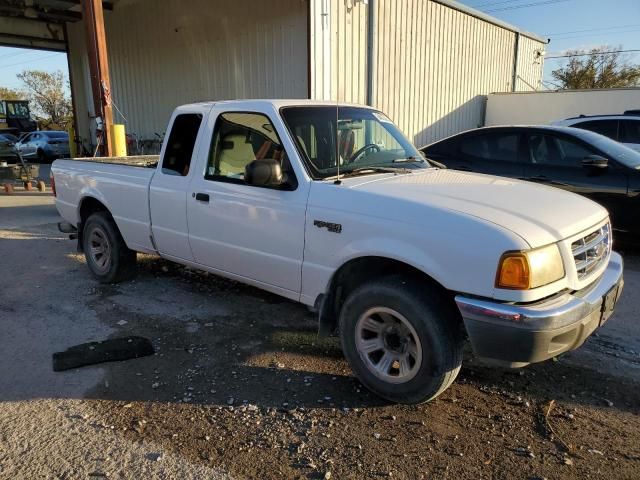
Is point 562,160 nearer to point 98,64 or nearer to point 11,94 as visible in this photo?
point 98,64

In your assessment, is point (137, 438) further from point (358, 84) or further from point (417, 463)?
point (358, 84)

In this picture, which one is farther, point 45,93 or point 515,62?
point 45,93

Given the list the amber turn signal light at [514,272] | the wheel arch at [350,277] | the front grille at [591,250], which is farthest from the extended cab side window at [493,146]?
the amber turn signal light at [514,272]

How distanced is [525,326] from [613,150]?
5.04 meters

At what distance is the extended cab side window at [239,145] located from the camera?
395 centimetres

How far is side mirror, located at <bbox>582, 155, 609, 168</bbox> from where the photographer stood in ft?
20.5

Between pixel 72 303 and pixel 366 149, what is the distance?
3.31 metres

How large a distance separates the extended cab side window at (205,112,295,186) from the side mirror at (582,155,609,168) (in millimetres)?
4385

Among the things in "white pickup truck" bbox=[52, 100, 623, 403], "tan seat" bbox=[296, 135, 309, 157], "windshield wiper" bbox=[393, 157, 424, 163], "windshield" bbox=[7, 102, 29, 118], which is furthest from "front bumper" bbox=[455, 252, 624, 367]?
"windshield" bbox=[7, 102, 29, 118]

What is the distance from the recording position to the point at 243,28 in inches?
506

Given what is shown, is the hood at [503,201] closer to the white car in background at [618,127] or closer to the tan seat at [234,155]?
the tan seat at [234,155]

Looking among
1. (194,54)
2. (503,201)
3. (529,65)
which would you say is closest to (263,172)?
(503,201)

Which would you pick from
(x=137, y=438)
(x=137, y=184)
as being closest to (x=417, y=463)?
(x=137, y=438)

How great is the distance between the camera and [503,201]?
3.17m
